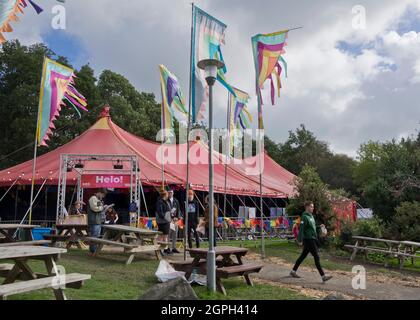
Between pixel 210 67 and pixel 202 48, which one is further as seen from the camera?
pixel 202 48

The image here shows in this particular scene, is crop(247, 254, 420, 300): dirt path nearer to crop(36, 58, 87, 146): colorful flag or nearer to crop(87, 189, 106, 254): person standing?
crop(87, 189, 106, 254): person standing

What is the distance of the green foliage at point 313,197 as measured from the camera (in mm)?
12641

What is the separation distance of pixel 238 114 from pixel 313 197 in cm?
369

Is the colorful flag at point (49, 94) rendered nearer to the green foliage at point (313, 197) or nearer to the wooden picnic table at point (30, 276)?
the wooden picnic table at point (30, 276)

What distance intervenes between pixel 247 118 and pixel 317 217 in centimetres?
416

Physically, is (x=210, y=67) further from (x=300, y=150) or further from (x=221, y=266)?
(x=300, y=150)

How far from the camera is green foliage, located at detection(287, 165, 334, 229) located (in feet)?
41.5

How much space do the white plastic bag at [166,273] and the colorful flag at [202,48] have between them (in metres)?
3.45

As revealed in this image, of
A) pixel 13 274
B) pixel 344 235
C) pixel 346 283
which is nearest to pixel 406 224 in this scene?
pixel 344 235

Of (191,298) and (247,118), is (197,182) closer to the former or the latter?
(247,118)

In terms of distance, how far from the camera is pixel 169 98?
1032 cm

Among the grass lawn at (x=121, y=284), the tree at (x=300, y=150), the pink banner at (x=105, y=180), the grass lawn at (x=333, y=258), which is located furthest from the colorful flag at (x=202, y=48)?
the tree at (x=300, y=150)

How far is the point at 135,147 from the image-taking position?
19.8 meters
